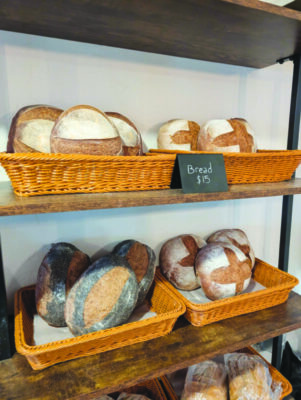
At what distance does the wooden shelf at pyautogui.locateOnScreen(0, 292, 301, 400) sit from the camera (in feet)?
2.51

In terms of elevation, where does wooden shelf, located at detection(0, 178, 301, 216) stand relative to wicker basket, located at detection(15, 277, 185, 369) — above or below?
above

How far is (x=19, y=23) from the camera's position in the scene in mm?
851

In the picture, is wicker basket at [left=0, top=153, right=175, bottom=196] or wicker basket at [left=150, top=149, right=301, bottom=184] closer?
wicker basket at [left=0, top=153, right=175, bottom=196]

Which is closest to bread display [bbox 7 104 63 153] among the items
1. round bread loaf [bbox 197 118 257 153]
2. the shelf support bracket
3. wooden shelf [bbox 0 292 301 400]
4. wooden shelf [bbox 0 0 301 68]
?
wooden shelf [bbox 0 0 301 68]

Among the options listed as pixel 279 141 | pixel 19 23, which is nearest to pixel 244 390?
pixel 279 141

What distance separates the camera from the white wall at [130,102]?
3.16ft

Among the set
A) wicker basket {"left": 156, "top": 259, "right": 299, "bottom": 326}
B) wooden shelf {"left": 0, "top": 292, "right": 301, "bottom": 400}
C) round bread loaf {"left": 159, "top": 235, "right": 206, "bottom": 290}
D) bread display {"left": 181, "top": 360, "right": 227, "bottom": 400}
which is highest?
round bread loaf {"left": 159, "top": 235, "right": 206, "bottom": 290}

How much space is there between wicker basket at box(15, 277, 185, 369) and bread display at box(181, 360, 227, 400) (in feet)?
1.12

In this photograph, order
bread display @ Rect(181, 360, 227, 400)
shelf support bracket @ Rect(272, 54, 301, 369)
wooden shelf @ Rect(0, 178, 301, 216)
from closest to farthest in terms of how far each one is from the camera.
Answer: wooden shelf @ Rect(0, 178, 301, 216) < bread display @ Rect(181, 360, 227, 400) < shelf support bracket @ Rect(272, 54, 301, 369)

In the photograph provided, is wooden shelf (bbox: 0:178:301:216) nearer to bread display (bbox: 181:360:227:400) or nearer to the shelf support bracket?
the shelf support bracket

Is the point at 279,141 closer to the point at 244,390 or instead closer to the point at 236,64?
the point at 236,64

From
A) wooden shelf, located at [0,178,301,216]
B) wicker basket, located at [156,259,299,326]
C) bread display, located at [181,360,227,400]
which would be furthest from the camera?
bread display, located at [181,360,227,400]

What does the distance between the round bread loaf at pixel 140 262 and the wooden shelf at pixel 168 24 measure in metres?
0.73

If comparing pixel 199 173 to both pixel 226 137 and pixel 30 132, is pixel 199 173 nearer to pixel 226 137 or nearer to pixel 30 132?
pixel 226 137
